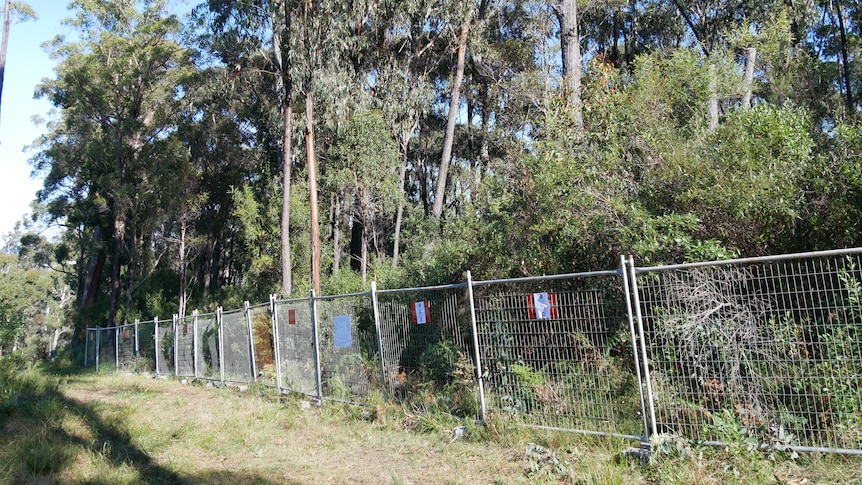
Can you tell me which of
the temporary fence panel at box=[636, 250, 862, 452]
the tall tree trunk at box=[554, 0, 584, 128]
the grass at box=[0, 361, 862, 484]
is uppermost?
the tall tree trunk at box=[554, 0, 584, 128]

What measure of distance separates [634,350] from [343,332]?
4.60 meters

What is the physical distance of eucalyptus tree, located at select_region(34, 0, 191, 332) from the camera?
28.6 metres

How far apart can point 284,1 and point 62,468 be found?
54.1 feet

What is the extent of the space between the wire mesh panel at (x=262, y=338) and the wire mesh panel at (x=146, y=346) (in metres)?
7.37

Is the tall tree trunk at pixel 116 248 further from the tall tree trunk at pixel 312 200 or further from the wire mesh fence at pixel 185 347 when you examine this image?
the wire mesh fence at pixel 185 347

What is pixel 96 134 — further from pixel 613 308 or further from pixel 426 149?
pixel 613 308

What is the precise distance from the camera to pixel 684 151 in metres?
7.09

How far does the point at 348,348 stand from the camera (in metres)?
8.67

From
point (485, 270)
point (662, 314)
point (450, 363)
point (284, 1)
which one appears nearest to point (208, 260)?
point (284, 1)

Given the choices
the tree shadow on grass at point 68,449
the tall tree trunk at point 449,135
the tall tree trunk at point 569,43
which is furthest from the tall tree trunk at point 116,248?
the tall tree trunk at point 569,43

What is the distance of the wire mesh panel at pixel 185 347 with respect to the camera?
14750 mm

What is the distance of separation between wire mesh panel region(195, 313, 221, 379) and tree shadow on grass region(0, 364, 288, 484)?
3.31 m

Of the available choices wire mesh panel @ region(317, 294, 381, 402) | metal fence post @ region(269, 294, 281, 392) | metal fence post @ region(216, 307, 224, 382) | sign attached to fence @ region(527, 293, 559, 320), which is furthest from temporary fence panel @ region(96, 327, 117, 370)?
sign attached to fence @ region(527, 293, 559, 320)

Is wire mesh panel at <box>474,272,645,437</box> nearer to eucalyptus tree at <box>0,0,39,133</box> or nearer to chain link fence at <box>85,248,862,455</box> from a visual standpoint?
chain link fence at <box>85,248,862,455</box>
